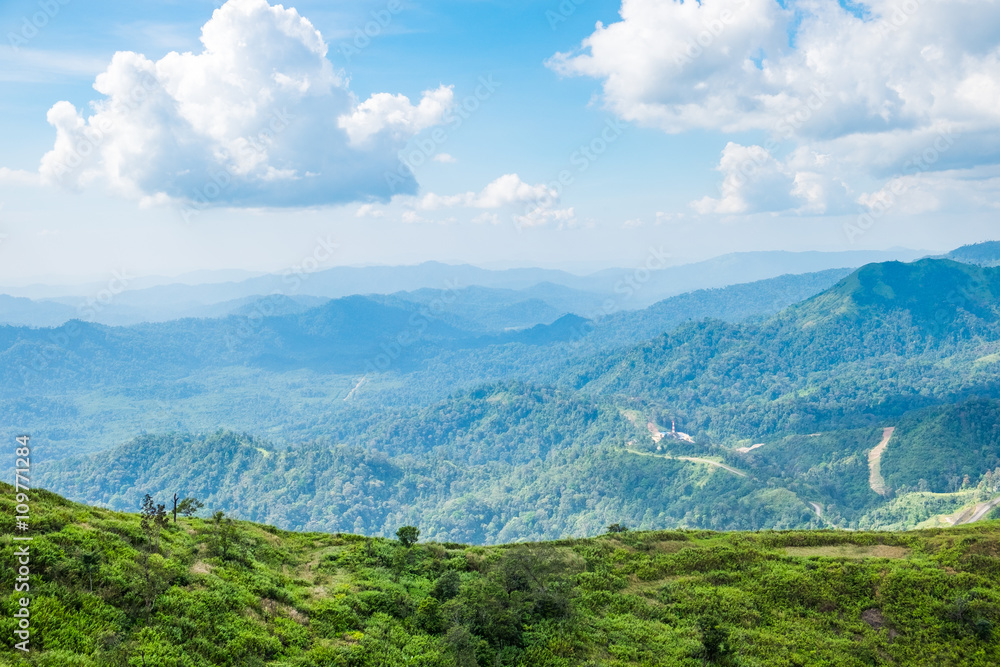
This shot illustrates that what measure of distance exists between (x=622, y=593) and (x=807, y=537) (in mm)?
16592

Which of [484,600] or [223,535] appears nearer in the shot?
[484,600]

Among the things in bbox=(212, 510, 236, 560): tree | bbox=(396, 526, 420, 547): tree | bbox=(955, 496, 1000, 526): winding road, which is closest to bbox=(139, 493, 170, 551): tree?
bbox=(212, 510, 236, 560): tree

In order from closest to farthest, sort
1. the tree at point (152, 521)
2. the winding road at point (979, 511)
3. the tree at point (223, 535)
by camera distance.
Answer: the tree at point (152, 521) < the tree at point (223, 535) < the winding road at point (979, 511)

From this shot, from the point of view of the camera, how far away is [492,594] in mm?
24547

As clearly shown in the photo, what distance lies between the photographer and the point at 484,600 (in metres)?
23.9

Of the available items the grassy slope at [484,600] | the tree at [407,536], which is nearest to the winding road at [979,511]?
the grassy slope at [484,600]

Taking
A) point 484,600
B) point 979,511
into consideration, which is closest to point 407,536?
point 484,600

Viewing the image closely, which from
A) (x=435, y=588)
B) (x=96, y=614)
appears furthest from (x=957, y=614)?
(x=96, y=614)

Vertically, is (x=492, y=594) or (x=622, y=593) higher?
(x=492, y=594)

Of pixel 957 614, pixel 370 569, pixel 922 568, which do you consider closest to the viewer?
pixel 957 614

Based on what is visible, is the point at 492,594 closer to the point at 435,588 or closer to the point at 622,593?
the point at 435,588

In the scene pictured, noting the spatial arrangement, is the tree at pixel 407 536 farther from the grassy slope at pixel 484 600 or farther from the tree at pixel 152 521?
the tree at pixel 152 521

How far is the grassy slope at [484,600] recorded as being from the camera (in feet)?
57.3

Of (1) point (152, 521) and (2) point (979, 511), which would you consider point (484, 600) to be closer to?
(1) point (152, 521)
